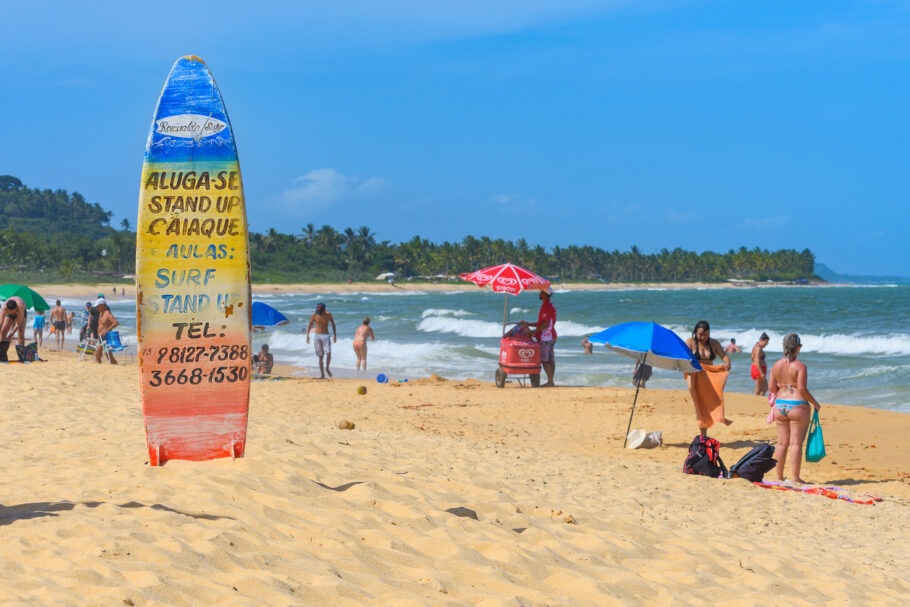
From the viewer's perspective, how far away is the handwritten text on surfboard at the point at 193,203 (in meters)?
5.93

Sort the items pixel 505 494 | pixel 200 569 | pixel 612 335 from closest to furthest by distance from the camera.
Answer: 1. pixel 200 569
2. pixel 505 494
3. pixel 612 335

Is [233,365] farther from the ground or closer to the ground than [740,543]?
farther from the ground

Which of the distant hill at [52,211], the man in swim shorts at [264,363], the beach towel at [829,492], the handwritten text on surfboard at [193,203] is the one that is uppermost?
the distant hill at [52,211]

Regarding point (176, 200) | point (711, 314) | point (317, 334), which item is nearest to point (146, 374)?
point (176, 200)

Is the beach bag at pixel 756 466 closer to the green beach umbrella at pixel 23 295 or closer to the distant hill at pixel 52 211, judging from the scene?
the green beach umbrella at pixel 23 295

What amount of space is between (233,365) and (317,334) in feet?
34.8

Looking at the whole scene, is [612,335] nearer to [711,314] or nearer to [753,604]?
[753,604]

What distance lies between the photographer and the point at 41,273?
86.1 m

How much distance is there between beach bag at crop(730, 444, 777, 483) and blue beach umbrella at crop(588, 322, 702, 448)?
125 centimetres

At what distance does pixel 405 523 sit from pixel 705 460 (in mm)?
4230

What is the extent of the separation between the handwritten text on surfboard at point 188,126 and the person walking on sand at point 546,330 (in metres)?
8.52

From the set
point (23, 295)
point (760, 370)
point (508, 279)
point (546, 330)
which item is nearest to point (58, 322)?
point (23, 295)

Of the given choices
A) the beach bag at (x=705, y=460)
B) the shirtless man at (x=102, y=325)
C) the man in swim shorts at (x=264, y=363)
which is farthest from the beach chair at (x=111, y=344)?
the beach bag at (x=705, y=460)

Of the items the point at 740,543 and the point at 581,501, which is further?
the point at 581,501
